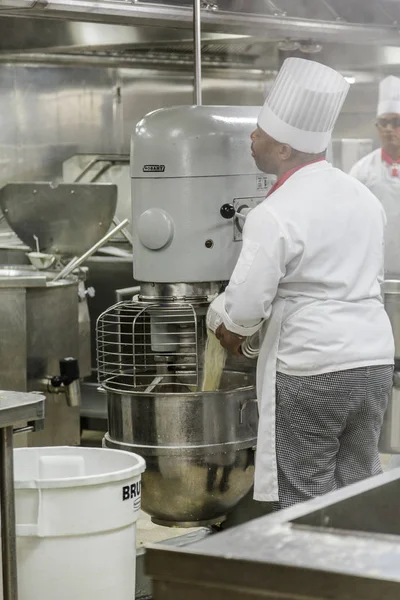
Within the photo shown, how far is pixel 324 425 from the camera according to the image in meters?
2.70

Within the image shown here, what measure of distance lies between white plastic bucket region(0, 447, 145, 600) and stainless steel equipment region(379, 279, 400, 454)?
136 cm

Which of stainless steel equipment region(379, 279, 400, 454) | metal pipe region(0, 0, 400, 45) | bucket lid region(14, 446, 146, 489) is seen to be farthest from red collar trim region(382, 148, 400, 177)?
bucket lid region(14, 446, 146, 489)

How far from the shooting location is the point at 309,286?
2.70 meters

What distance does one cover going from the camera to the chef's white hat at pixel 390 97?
4.90 m

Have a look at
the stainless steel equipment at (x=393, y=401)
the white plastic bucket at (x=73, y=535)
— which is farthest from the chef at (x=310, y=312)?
the stainless steel equipment at (x=393, y=401)

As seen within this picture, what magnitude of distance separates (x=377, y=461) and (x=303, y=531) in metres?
1.60

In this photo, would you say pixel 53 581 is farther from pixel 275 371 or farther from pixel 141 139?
pixel 141 139

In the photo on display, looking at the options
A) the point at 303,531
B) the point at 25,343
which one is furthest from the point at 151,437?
the point at 303,531

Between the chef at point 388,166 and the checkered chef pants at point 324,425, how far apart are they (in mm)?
1832

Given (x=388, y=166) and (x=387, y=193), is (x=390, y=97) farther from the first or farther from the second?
A: (x=387, y=193)

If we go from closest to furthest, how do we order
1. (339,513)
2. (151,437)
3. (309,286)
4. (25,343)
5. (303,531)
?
(303,531) < (339,513) < (309,286) < (151,437) < (25,343)

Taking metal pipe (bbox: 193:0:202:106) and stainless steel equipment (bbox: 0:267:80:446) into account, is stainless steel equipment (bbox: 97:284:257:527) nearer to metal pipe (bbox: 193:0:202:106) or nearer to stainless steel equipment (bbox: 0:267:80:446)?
metal pipe (bbox: 193:0:202:106)

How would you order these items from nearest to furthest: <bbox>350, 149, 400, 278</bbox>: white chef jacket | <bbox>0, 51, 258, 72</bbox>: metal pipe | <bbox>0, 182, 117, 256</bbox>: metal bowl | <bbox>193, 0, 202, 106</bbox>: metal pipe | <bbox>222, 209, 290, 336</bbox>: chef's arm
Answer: <bbox>222, 209, 290, 336</bbox>: chef's arm
<bbox>193, 0, 202, 106</bbox>: metal pipe
<bbox>350, 149, 400, 278</bbox>: white chef jacket
<bbox>0, 182, 117, 256</bbox>: metal bowl
<bbox>0, 51, 258, 72</bbox>: metal pipe

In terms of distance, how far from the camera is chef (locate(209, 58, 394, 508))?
2.65 meters
